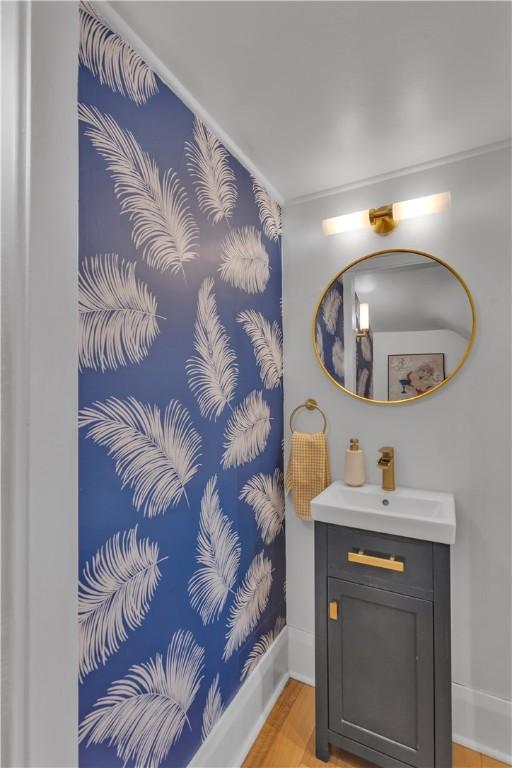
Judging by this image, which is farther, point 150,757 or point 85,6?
point 150,757

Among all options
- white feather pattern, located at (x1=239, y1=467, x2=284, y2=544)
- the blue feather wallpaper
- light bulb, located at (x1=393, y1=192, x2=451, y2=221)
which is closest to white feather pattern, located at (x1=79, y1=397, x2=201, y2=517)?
the blue feather wallpaper

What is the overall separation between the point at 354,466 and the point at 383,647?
0.68m

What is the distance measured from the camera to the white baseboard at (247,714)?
52.6 inches

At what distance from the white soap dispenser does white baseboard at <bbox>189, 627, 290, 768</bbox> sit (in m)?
0.86

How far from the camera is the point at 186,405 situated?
1261mm

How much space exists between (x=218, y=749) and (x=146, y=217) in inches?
70.4

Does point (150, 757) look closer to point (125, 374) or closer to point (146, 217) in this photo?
point (125, 374)

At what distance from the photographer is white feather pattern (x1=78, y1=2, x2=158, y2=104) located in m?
0.95

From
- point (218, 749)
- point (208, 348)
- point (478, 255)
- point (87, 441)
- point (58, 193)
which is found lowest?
point (218, 749)

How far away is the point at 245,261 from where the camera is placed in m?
1.64

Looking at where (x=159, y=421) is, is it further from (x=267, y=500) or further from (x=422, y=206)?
(x=422, y=206)

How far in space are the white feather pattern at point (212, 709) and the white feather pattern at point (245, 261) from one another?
1480 millimetres

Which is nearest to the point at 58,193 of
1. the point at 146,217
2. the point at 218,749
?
the point at 146,217

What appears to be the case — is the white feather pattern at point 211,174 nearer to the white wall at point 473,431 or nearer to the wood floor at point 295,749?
the white wall at point 473,431
